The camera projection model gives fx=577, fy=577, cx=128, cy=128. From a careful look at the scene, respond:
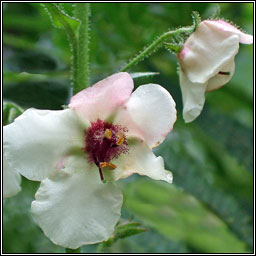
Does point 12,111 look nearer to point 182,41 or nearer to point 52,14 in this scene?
point 52,14

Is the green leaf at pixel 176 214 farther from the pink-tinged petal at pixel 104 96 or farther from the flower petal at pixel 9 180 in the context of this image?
the pink-tinged petal at pixel 104 96

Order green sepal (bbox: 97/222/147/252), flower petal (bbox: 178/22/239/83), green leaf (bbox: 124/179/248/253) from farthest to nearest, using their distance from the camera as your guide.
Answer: green leaf (bbox: 124/179/248/253) → green sepal (bbox: 97/222/147/252) → flower petal (bbox: 178/22/239/83)

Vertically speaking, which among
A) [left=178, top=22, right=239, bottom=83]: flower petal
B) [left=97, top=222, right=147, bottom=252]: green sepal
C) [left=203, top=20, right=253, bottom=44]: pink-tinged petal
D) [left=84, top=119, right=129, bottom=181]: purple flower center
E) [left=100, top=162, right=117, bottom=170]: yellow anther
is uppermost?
[left=203, top=20, right=253, bottom=44]: pink-tinged petal

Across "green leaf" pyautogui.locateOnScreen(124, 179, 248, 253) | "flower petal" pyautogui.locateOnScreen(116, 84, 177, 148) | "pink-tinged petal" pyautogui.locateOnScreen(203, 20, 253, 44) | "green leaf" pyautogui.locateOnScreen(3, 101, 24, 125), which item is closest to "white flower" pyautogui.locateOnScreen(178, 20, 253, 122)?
"pink-tinged petal" pyautogui.locateOnScreen(203, 20, 253, 44)

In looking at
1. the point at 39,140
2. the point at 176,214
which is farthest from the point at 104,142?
the point at 176,214

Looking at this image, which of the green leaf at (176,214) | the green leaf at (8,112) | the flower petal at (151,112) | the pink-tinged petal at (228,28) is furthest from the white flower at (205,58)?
the green leaf at (176,214)

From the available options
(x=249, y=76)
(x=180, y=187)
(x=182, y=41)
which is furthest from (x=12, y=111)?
(x=249, y=76)

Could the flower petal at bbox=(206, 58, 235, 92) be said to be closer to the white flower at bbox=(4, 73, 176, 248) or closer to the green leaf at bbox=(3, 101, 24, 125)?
the white flower at bbox=(4, 73, 176, 248)
